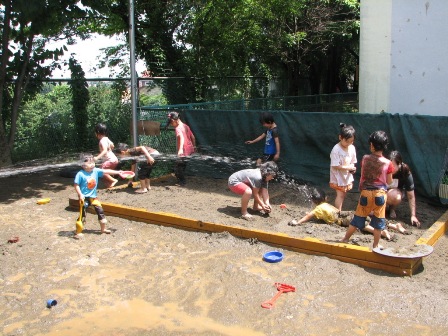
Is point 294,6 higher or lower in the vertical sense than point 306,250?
higher

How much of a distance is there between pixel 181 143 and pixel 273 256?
4.32 metres

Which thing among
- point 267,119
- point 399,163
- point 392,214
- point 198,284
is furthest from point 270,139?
point 198,284

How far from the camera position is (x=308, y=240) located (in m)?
6.06

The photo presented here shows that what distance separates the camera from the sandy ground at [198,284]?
446cm

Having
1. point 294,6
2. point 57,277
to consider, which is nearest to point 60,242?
point 57,277

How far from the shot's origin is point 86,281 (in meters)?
5.46

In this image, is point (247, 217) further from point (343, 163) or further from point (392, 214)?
point (392, 214)

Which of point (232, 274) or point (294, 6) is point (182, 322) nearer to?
point (232, 274)

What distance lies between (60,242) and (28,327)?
2.34 metres

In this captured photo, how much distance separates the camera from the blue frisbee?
19.1 ft

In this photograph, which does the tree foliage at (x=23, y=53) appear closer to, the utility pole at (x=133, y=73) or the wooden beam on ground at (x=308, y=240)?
the utility pole at (x=133, y=73)

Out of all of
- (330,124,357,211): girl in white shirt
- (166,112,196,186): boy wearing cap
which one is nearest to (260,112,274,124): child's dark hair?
(166,112,196,186): boy wearing cap

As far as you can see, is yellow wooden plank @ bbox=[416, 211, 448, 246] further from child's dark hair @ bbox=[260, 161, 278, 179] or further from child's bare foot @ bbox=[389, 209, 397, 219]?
child's dark hair @ bbox=[260, 161, 278, 179]

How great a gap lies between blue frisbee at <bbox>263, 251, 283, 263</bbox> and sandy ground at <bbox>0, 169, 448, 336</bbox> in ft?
0.26
